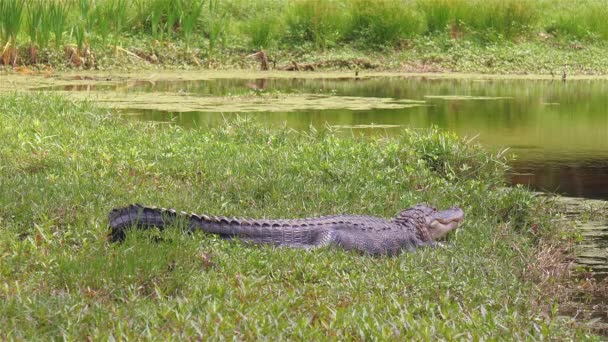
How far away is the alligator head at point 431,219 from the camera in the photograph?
6203 millimetres

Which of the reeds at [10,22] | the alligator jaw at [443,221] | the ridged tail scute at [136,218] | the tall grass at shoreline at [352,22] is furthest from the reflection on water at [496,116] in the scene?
the ridged tail scute at [136,218]

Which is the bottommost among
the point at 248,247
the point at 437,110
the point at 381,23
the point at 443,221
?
the point at 437,110

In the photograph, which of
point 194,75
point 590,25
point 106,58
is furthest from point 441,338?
point 590,25

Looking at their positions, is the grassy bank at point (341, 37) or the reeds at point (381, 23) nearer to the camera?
the grassy bank at point (341, 37)

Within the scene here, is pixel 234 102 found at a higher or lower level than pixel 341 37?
higher

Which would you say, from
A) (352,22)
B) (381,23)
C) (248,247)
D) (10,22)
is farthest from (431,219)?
(352,22)

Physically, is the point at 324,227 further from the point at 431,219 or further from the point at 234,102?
the point at 234,102

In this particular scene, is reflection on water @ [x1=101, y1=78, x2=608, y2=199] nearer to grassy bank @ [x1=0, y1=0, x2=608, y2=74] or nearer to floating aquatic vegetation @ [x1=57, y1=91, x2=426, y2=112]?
floating aquatic vegetation @ [x1=57, y1=91, x2=426, y2=112]

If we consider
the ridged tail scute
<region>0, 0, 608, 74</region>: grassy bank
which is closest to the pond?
<region>0, 0, 608, 74</region>: grassy bank

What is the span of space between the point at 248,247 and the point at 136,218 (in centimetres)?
62

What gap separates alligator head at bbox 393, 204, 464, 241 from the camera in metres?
6.20

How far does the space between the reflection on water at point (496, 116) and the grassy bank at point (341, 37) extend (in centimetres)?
130

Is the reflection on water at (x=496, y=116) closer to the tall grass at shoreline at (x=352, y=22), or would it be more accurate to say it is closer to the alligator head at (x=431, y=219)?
the tall grass at shoreline at (x=352, y=22)

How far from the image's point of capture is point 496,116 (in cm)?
1291
